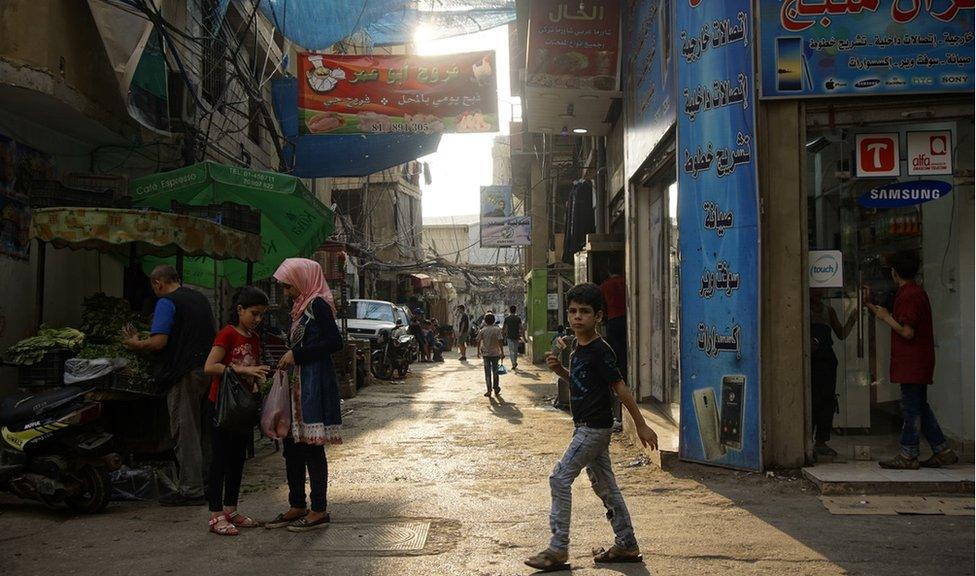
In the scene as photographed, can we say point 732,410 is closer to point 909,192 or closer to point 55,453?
point 909,192

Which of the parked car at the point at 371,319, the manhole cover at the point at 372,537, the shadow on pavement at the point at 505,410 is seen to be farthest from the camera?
the parked car at the point at 371,319

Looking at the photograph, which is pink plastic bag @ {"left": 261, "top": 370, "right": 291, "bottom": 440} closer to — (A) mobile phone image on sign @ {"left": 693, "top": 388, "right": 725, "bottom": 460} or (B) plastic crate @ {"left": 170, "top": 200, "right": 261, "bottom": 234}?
(A) mobile phone image on sign @ {"left": 693, "top": 388, "right": 725, "bottom": 460}

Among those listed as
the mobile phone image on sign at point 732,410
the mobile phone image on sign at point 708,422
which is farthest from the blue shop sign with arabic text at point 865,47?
the mobile phone image on sign at point 708,422

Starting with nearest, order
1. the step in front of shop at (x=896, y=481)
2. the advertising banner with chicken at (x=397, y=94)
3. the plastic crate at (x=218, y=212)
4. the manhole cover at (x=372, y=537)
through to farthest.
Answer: the manhole cover at (x=372, y=537) < the step in front of shop at (x=896, y=481) < the plastic crate at (x=218, y=212) < the advertising banner with chicken at (x=397, y=94)

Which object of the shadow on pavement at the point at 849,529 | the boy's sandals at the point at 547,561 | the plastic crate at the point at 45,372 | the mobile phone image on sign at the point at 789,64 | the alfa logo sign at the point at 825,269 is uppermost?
the mobile phone image on sign at the point at 789,64

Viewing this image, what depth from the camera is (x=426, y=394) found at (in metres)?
15.8

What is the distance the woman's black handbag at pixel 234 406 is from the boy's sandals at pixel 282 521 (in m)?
0.66

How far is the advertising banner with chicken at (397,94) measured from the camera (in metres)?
12.3

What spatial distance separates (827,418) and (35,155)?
854cm

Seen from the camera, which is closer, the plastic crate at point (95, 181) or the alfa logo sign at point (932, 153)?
the alfa logo sign at point (932, 153)

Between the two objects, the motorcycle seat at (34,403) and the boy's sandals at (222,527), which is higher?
the motorcycle seat at (34,403)

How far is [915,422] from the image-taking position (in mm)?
6461

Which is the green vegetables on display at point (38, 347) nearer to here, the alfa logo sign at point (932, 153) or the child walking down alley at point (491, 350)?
the alfa logo sign at point (932, 153)

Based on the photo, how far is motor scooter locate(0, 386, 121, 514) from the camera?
5816 millimetres
